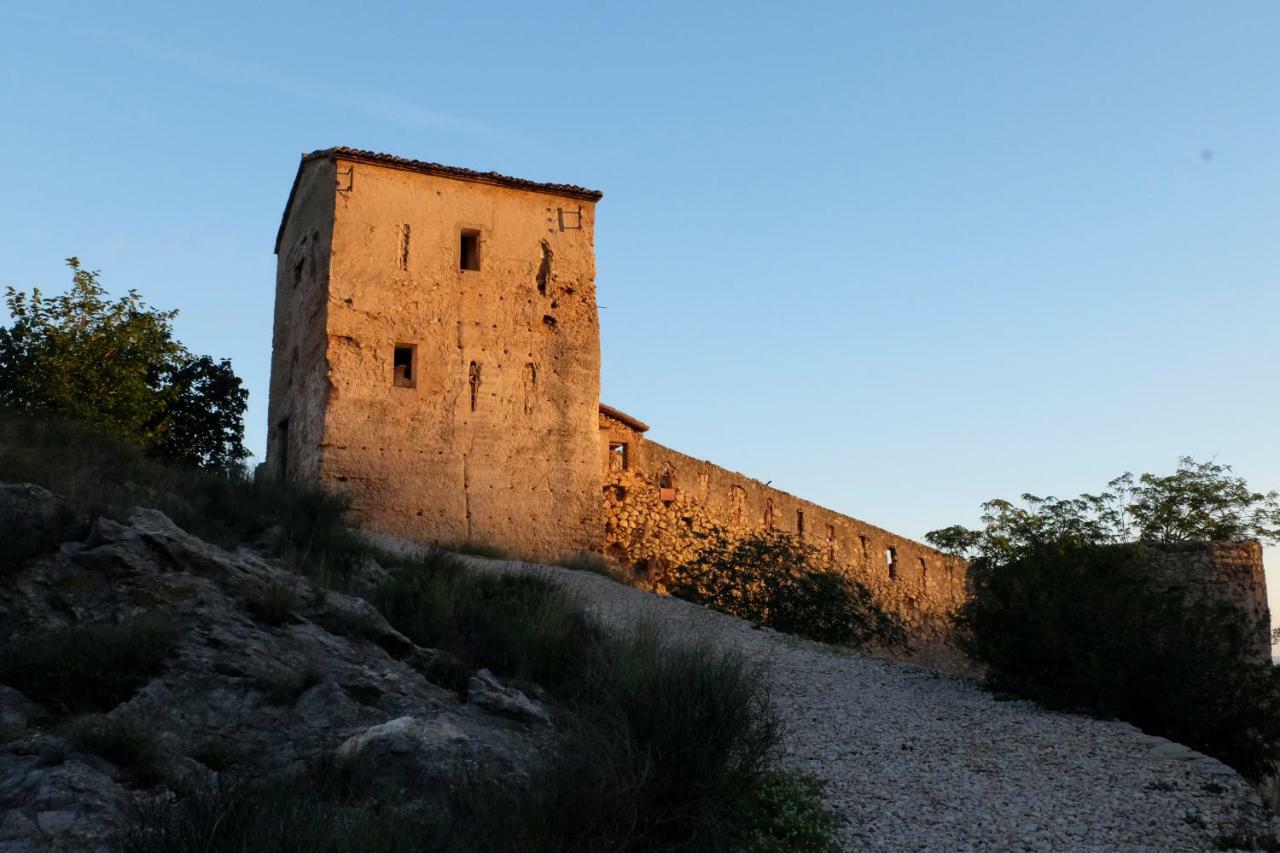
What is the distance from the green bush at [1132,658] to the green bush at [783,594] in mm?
4758

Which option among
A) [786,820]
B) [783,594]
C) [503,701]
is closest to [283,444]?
[783,594]

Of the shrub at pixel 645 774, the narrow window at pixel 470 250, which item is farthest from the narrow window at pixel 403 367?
the shrub at pixel 645 774

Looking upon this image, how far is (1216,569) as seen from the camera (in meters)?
20.5

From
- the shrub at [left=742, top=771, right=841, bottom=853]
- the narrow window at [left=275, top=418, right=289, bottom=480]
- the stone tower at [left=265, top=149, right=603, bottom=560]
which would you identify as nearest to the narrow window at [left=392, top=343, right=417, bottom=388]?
the stone tower at [left=265, top=149, right=603, bottom=560]

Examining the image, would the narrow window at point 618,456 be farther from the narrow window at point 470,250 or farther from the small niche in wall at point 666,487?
the narrow window at point 470,250

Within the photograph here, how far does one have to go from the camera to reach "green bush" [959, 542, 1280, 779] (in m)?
10.1

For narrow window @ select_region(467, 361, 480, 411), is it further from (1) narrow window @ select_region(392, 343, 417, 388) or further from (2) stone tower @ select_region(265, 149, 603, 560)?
(1) narrow window @ select_region(392, 343, 417, 388)

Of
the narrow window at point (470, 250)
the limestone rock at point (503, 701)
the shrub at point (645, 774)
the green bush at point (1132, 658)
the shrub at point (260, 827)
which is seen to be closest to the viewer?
the shrub at point (260, 827)

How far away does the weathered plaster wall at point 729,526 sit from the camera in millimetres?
22031

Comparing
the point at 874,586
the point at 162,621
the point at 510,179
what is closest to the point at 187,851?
the point at 162,621

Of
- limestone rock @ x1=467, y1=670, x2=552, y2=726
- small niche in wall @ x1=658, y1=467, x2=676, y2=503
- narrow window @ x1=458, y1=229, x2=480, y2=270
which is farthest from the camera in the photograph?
small niche in wall @ x1=658, y1=467, x2=676, y2=503

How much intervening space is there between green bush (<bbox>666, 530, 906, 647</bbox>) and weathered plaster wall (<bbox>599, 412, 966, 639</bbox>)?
121 inches

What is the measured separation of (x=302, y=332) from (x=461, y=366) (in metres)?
3.12

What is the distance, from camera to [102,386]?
67.1 feet
